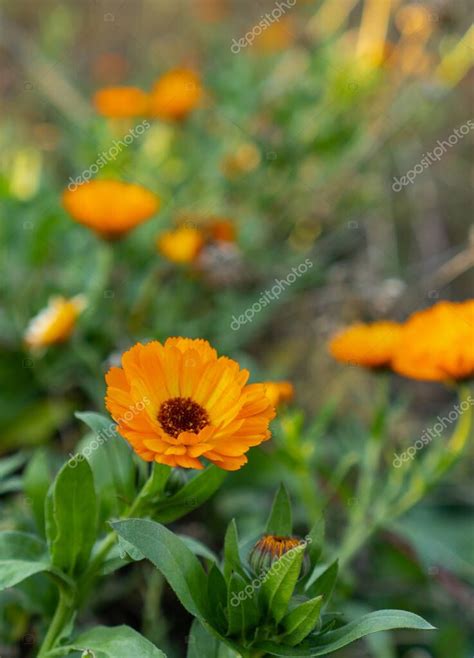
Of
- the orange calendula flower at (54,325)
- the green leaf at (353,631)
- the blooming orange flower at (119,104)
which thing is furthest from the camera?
the blooming orange flower at (119,104)

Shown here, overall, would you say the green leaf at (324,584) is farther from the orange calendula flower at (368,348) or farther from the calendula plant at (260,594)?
the orange calendula flower at (368,348)

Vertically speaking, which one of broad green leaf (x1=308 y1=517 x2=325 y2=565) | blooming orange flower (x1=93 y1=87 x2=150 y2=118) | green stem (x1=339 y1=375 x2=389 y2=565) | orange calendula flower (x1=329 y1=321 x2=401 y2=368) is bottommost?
green stem (x1=339 y1=375 x2=389 y2=565)

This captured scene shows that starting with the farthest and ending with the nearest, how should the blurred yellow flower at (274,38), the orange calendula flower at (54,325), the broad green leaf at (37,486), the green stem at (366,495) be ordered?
the blurred yellow flower at (274,38), the orange calendula flower at (54,325), the green stem at (366,495), the broad green leaf at (37,486)

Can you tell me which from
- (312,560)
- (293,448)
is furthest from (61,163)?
(312,560)

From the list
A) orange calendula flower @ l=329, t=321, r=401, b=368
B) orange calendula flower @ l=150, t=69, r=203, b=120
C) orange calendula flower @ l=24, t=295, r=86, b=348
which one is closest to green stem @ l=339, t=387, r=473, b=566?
orange calendula flower @ l=329, t=321, r=401, b=368

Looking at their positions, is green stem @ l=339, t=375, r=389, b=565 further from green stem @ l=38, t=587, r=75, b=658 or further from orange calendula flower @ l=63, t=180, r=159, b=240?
orange calendula flower @ l=63, t=180, r=159, b=240

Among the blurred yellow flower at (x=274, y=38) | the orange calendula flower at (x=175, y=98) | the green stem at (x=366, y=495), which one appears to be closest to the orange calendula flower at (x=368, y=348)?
the green stem at (x=366, y=495)
